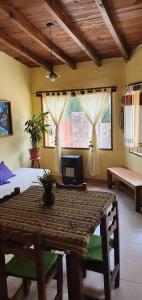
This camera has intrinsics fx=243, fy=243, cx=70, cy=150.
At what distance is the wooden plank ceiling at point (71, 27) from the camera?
3164 millimetres

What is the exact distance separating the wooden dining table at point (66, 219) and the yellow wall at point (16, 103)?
2.91 m

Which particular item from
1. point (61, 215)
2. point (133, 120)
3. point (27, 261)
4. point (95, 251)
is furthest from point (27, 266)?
point (133, 120)

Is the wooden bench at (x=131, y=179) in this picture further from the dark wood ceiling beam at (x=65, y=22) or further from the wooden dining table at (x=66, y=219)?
the dark wood ceiling beam at (x=65, y=22)

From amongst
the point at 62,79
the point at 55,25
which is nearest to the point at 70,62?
the point at 62,79

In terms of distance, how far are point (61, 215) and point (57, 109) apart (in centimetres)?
403

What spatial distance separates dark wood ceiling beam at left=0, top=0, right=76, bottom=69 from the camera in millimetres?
3254

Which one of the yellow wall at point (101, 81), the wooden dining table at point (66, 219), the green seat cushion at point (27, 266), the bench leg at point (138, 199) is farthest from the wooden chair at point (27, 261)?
the yellow wall at point (101, 81)

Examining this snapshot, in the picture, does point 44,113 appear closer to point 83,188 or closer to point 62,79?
point 62,79

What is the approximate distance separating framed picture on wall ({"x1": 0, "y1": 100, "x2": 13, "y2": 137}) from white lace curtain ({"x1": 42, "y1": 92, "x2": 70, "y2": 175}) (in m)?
1.06

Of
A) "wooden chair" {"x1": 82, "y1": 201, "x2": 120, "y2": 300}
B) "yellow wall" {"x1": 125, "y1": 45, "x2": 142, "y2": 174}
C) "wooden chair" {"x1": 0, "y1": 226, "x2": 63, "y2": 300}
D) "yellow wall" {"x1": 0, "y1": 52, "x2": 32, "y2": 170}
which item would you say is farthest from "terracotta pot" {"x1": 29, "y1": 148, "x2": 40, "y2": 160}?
"wooden chair" {"x1": 0, "y1": 226, "x2": 63, "y2": 300}

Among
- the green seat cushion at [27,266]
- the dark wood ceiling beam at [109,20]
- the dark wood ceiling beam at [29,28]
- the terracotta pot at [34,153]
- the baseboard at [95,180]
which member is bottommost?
the baseboard at [95,180]

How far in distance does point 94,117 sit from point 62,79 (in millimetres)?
1174

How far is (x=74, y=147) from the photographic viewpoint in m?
5.75

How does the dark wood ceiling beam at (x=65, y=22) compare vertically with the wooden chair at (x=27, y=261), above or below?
above
